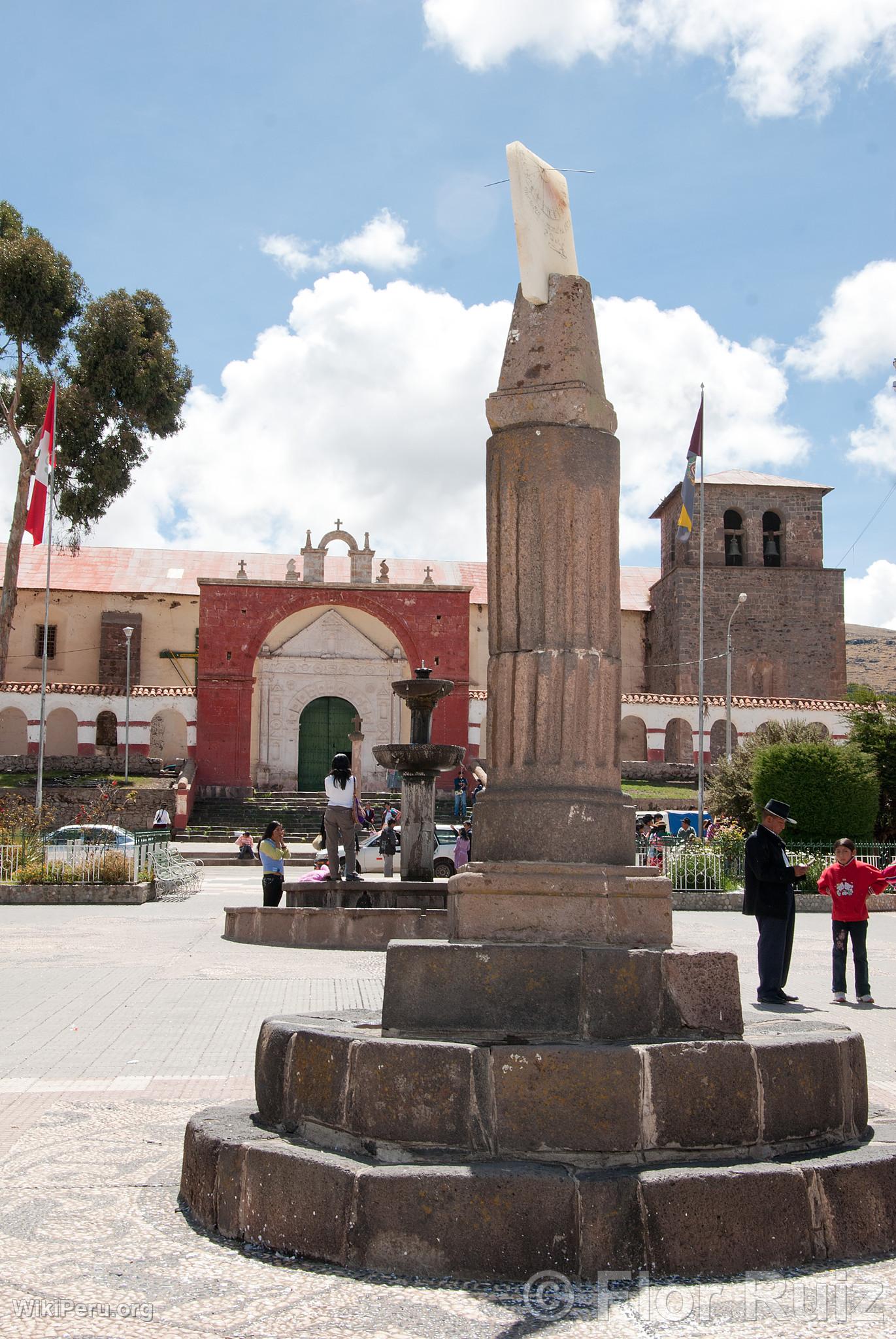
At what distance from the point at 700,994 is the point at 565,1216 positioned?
1.06 meters

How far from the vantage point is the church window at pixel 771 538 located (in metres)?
50.7

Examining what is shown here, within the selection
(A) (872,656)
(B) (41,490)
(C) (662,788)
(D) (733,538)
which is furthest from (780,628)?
(A) (872,656)

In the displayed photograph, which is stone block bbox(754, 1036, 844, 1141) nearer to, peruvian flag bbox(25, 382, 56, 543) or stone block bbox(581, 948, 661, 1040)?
stone block bbox(581, 948, 661, 1040)

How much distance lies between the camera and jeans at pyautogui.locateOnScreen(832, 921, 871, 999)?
31.2ft

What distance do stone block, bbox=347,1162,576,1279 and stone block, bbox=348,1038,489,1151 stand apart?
254 mm

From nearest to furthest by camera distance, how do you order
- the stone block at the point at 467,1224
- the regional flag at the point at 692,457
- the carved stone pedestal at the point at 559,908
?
the stone block at the point at 467,1224 < the carved stone pedestal at the point at 559,908 < the regional flag at the point at 692,457

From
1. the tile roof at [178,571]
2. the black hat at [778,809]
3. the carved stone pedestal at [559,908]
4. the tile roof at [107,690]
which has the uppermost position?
the tile roof at [178,571]

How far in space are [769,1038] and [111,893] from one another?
15.2 m

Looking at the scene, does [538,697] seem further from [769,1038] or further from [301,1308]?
[301,1308]

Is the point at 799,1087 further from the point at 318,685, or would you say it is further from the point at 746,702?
the point at 746,702

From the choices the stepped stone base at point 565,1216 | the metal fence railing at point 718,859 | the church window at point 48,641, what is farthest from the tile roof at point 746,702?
the stepped stone base at point 565,1216

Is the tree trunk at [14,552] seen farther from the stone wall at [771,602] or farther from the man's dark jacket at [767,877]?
the man's dark jacket at [767,877]

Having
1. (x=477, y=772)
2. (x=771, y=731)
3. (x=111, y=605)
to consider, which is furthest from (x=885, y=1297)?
(x=111, y=605)

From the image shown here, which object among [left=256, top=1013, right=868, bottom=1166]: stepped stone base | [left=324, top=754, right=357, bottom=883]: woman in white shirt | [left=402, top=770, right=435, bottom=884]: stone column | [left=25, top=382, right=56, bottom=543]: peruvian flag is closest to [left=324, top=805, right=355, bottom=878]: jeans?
[left=324, top=754, right=357, bottom=883]: woman in white shirt
